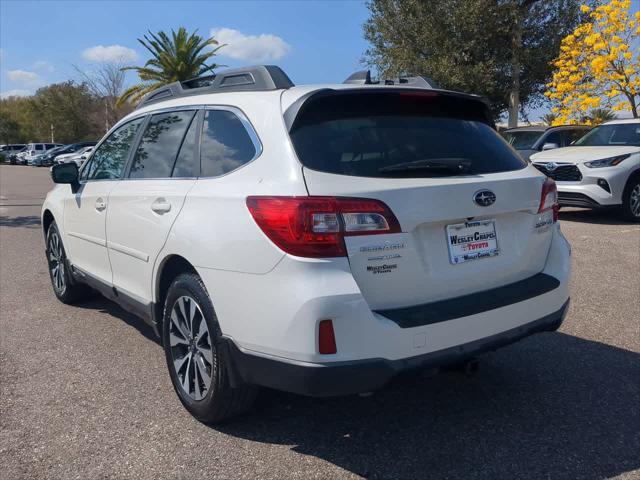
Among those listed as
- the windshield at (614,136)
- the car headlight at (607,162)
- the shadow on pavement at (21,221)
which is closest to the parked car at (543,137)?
the windshield at (614,136)

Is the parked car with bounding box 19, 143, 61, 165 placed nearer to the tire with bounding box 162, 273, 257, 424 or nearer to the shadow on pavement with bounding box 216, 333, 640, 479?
the tire with bounding box 162, 273, 257, 424

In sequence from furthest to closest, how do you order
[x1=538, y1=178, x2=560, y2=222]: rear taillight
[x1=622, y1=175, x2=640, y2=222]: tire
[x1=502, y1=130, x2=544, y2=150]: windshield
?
[x1=502, y1=130, x2=544, y2=150]: windshield, [x1=622, y1=175, x2=640, y2=222]: tire, [x1=538, y1=178, x2=560, y2=222]: rear taillight

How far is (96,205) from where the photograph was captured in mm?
4531

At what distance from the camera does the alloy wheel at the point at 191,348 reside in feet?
10.5

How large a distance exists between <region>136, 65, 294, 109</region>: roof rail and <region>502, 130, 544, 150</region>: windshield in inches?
415

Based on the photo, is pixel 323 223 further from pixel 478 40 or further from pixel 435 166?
pixel 478 40

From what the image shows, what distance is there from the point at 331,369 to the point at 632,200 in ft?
30.6

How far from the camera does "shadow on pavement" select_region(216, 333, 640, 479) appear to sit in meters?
2.89

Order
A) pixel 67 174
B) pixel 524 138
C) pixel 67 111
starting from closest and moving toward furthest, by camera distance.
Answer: pixel 67 174 → pixel 524 138 → pixel 67 111

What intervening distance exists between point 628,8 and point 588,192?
12127mm

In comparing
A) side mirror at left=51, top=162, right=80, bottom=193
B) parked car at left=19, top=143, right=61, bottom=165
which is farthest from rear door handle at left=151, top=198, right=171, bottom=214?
parked car at left=19, top=143, right=61, bottom=165

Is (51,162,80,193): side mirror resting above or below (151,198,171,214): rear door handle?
above

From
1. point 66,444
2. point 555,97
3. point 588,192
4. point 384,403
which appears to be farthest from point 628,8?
point 66,444

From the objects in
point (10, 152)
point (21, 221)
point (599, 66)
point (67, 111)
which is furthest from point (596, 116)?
point (67, 111)
